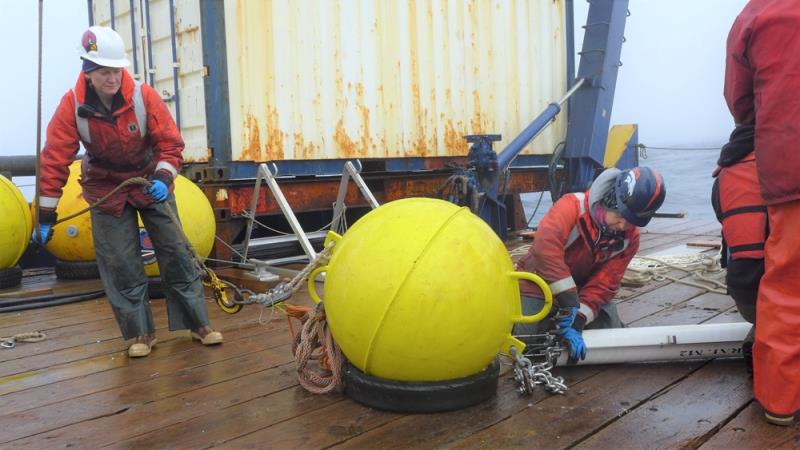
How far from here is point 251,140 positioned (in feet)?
21.9

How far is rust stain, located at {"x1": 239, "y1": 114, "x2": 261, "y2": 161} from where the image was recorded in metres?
6.62

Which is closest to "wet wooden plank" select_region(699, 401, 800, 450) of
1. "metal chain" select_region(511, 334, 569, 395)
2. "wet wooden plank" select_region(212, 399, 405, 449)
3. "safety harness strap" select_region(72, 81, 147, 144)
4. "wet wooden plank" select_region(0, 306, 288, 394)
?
"metal chain" select_region(511, 334, 569, 395)

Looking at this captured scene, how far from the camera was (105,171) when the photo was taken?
3.90 m

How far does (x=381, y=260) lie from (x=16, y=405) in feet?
5.67

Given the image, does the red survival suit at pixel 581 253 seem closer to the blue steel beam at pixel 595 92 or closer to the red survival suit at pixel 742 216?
the red survival suit at pixel 742 216

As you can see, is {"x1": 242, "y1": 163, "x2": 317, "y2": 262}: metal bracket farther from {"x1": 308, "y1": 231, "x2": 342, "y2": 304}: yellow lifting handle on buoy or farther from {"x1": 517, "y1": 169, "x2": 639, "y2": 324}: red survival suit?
{"x1": 517, "y1": 169, "x2": 639, "y2": 324}: red survival suit

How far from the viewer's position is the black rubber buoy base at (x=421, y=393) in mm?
2758

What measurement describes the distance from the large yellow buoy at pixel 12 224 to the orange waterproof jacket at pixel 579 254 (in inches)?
186

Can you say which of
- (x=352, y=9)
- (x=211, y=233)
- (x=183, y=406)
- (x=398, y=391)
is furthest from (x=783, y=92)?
(x=352, y=9)

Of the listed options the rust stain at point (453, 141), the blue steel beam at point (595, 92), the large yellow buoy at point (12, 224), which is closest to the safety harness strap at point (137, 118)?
the large yellow buoy at point (12, 224)

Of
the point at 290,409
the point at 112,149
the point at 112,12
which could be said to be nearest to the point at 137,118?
the point at 112,149

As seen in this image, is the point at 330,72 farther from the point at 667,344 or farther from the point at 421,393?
the point at 421,393

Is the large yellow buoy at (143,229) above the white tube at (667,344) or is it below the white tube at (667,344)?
above

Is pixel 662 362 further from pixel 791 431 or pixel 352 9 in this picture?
pixel 352 9
